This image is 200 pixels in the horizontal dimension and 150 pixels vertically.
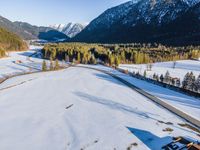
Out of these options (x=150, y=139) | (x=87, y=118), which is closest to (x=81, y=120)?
(x=87, y=118)

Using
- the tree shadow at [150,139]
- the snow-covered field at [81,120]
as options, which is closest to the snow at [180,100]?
the snow-covered field at [81,120]

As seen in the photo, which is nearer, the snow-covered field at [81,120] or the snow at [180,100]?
the snow-covered field at [81,120]

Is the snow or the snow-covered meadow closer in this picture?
the snow-covered meadow

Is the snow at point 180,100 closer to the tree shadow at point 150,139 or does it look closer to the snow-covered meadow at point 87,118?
the snow-covered meadow at point 87,118

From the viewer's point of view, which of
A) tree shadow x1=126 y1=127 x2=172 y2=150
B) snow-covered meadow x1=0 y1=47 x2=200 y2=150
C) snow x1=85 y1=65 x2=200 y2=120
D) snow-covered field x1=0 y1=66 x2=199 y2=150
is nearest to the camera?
tree shadow x1=126 y1=127 x2=172 y2=150

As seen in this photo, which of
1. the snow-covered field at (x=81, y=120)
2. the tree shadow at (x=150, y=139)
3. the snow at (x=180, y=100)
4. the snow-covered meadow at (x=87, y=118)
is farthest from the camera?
the snow at (x=180, y=100)

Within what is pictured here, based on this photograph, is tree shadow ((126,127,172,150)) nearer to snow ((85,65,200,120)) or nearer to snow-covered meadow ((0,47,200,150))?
snow-covered meadow ((0,47,200,150))

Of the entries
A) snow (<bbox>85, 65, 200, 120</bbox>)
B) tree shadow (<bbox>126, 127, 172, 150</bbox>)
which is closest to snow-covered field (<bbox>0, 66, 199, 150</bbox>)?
tree shadow (<bbox>126, 127, 172, 150</bbox>)
